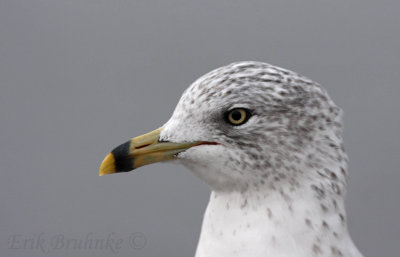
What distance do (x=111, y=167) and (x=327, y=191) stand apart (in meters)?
0.80

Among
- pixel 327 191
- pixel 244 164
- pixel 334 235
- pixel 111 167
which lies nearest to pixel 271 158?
pixel 244 164

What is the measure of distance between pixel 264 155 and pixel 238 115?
0.17 meters

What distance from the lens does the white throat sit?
6.79 ft

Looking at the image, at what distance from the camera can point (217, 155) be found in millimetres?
2021

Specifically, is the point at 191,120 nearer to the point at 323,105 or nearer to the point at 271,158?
the point at 271,158

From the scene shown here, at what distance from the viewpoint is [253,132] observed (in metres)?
2.02

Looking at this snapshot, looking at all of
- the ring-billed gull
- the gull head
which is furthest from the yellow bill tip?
the gull head

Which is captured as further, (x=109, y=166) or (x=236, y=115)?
(x=109, y=166)

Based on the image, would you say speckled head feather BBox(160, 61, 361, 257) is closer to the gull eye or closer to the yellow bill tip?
the gull eye

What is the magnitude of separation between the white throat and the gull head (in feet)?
0.18

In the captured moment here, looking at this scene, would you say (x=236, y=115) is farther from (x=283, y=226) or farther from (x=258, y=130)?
(x=283, y=226)

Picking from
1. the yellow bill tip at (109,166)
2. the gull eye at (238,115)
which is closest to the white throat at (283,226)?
the gull eye at (238,115)

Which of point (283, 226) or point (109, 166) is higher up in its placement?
point (109, 166)

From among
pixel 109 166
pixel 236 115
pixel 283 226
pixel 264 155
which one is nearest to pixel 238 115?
pixel 236 115
